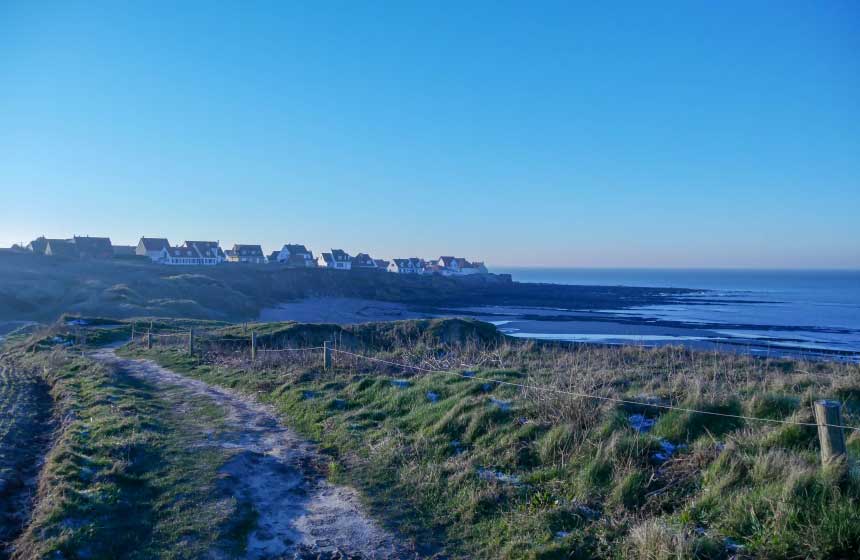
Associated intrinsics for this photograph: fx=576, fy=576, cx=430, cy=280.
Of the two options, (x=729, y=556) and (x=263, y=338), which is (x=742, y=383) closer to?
(x=729, y=556)

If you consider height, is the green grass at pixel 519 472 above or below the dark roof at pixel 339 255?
below

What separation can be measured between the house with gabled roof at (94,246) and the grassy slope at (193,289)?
810 inches

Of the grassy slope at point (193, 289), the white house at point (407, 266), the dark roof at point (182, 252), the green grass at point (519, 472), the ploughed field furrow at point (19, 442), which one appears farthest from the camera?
the white house at point (407, 266)

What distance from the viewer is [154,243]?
10812 cm

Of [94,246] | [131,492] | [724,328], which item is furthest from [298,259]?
[131,492]

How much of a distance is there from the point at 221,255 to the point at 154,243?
13118 mm

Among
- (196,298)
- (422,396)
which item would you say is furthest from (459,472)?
(196,298)

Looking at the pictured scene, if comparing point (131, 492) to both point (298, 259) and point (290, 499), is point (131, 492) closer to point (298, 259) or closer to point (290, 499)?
point (290, 499)

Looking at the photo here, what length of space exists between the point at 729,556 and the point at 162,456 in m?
7.89

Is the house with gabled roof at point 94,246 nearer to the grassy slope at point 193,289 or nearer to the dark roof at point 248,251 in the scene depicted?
the grassy slope at point 193,289

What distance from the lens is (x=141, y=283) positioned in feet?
207

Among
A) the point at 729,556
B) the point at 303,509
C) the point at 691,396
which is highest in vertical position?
the point at 691,396

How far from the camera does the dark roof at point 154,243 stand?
10756 cm

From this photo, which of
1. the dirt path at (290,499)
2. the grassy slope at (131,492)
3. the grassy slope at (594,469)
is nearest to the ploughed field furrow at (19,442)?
the grassy slope at (131,492)
